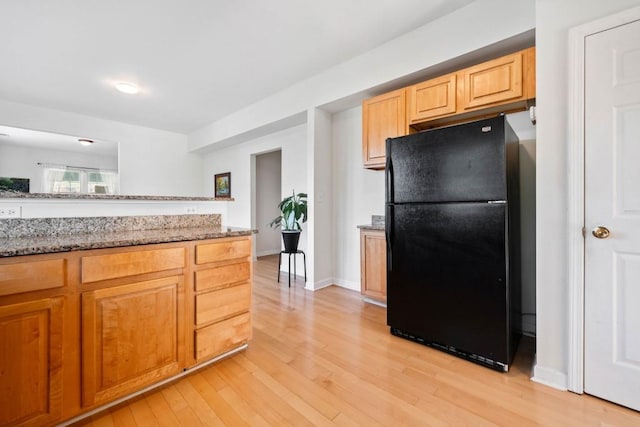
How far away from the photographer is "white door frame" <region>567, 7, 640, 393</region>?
1.56m

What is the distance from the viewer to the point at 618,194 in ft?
4.83

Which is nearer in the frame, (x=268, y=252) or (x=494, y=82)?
(x=494, y=82)

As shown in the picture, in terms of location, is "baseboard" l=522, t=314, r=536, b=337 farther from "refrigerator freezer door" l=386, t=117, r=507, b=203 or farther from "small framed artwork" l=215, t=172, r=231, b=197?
"small framed artwork" l=215, t=172, r=231, b=197

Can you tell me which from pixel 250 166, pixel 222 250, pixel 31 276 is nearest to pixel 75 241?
pixel 31 276

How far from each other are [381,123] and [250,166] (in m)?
3.11

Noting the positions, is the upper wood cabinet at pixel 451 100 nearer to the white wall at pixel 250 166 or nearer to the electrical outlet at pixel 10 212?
the white wall at pixel 250 166

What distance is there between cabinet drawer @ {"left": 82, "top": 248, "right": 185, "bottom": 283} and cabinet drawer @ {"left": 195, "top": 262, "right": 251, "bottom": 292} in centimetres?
16

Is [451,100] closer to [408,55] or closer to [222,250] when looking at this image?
[408,55]

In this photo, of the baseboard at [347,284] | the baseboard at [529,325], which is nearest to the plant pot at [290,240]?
the baseboard at [347,284]

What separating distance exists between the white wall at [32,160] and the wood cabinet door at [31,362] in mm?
6839

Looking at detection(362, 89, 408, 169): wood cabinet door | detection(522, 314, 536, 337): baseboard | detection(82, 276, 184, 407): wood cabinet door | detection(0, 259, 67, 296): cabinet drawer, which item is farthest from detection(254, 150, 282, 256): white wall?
detection(522, 314, 536, 337): baseboard

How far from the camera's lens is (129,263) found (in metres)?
1.47

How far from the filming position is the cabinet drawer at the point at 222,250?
1.75 m

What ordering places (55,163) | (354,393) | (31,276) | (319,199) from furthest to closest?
(55,163) < (319,199) < (354,393) < (31,276)
